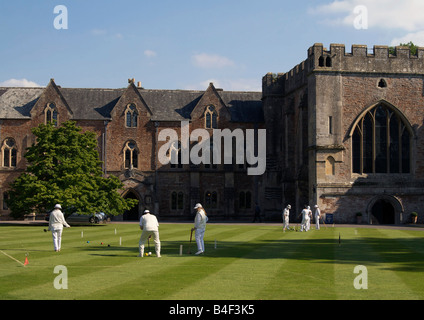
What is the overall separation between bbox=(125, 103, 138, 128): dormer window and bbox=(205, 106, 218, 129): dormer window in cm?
692

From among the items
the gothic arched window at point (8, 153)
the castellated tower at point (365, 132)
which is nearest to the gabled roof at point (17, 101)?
the gothic arched window at point (8, 153)

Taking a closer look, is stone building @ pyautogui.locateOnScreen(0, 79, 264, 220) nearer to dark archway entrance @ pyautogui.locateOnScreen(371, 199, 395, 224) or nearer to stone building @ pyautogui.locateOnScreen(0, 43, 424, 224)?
stone building @ pyautogui.locateOnScreen(0, 43, 424, 224)

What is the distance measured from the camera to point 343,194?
46.1 metres

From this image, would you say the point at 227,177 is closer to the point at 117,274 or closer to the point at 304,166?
the point at 304,166

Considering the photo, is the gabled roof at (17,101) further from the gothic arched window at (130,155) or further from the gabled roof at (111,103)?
the gothic arched window at (130,155)

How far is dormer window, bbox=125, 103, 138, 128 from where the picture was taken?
58.6 meters

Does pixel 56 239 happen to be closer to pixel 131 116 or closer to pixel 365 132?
pixel 365 132

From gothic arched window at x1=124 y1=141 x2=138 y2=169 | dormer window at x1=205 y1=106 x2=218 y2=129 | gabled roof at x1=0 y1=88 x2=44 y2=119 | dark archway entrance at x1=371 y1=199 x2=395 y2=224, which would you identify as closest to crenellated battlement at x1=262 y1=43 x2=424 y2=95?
dark archway entrance at x1=371 y1=199 x2=395 y2=224

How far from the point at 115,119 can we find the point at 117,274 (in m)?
44.3

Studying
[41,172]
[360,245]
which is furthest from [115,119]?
[360,245]

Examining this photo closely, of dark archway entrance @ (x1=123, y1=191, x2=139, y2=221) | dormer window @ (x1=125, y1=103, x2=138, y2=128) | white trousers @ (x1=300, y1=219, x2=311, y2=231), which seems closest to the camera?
white trousers @ (x1=300, y1=219, x2=311, y2=231)

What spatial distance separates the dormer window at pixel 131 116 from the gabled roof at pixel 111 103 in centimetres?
146

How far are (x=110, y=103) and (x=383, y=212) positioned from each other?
28.3m

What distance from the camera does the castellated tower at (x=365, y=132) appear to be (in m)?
46.2
